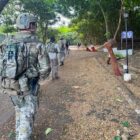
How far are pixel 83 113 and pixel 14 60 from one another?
3.51 metres

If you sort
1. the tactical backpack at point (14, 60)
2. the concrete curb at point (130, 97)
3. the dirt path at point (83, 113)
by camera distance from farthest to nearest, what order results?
the concrete curb at point (130, 97), the dirt path at point (83, 113), the tactical backpack at point (14, 60)

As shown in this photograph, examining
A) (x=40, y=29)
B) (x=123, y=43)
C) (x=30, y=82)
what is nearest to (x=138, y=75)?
(x=30, y=82)

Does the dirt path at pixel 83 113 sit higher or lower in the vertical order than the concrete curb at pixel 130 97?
higher

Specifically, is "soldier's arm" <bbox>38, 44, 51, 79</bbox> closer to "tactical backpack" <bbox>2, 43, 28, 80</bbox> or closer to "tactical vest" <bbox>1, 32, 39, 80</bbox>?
"tactical vest" <bbox>1, 32, 39, 80</bbox>

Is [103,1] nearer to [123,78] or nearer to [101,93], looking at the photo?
[123,78]

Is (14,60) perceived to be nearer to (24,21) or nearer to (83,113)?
(24,21)

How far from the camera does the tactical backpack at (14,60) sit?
230 inches

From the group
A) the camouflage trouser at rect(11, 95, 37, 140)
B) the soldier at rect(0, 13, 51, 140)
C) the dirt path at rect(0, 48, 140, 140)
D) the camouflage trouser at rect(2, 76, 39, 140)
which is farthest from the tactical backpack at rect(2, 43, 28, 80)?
the dirt path at rect(0, 48, 140, 140)

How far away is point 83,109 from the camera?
30.7 ft

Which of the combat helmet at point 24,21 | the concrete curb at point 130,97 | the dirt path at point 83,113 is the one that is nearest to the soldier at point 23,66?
the combat helmet at point 24,21

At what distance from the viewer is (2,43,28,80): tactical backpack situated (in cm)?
584

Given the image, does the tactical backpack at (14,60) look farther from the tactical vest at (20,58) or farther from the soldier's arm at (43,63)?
the soldier's arm at (43,63)

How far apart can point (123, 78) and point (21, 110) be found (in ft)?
31.0

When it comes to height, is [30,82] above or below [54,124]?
above
